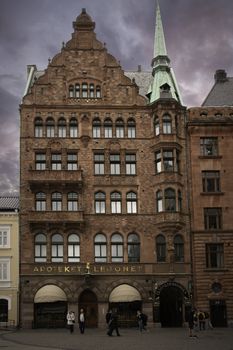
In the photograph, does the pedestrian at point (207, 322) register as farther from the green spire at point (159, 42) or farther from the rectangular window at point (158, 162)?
the green spire at point (159, 42)

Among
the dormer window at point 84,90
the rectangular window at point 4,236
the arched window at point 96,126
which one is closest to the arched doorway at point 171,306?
the rectangular window at point 4,236

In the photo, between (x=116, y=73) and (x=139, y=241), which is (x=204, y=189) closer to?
(x=139, y=241)

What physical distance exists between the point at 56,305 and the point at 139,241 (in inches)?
A: 406

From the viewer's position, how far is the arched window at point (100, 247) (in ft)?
197

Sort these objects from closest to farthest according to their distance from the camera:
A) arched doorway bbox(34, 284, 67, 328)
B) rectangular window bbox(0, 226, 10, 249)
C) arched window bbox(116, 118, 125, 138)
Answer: arched doorway bbox(34, 284, 67, 328), rectangular window bbox(0, 226, 10, 249), arched window bbox(116, 118, 125, 138)

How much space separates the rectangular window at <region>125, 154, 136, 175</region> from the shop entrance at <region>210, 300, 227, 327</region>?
15.3 metres

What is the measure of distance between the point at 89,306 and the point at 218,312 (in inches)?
497

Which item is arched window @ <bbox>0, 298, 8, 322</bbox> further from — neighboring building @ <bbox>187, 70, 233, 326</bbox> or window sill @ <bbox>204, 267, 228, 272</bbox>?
window sill @ <bbox>204, 267, 228, 272</bbox>

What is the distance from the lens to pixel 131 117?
63344 millimetres

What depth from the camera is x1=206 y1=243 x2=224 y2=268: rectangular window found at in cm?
6038

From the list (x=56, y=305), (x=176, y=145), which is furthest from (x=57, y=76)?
(x=56, y=305)

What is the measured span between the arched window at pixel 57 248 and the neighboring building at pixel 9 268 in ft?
13.0

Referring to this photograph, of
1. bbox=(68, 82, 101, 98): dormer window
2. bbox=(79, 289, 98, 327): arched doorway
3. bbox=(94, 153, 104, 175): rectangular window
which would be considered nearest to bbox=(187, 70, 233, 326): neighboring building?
bbox=(94, 153, 104, 175): rectangular window

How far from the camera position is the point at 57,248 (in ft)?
197
